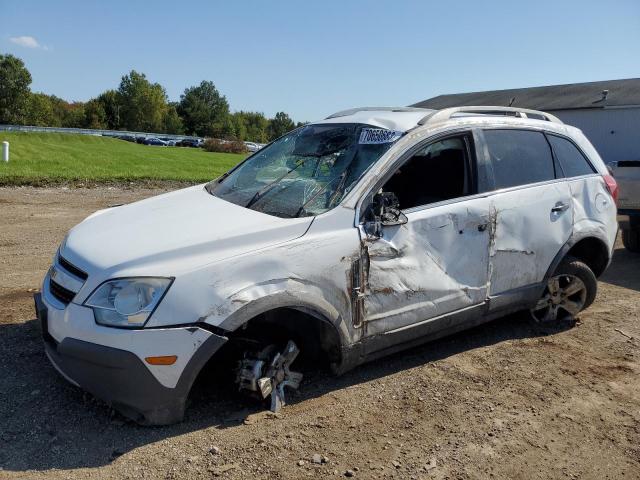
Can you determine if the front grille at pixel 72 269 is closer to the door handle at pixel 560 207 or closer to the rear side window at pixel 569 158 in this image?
the door handle at pixel 560 207

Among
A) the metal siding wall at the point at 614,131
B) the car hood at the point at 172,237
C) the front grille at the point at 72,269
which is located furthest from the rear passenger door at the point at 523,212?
the metal siding wall at the point at 614,131

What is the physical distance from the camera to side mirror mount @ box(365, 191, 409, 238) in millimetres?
3518

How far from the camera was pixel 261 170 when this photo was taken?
437 cm

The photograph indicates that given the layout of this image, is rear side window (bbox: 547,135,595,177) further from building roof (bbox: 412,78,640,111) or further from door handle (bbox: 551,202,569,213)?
building roof (bbox: 412,78,640,111)

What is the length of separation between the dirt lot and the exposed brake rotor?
131mm

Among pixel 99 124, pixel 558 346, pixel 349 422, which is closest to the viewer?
pixel 349 422

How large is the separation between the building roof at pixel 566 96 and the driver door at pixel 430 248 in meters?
24.5

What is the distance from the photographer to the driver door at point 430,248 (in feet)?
11.7

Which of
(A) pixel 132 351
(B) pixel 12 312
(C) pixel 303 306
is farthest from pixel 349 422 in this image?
(B) pixel 12 312

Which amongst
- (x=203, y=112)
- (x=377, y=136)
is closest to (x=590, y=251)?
(x=377, y=136)

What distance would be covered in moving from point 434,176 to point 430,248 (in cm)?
68

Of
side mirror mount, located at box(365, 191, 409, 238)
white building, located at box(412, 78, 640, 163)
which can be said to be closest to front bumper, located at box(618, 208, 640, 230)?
side mirror mount, located at box(365, 191, 409, 238)

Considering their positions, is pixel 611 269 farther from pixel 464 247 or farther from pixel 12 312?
pixel 12 312

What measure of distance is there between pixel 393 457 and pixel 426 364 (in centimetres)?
123
